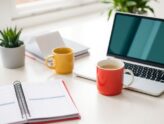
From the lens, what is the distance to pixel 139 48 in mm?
1378

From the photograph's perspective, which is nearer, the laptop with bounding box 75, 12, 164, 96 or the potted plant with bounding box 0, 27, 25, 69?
the laptop with bounding box 75, 12, 164, 96

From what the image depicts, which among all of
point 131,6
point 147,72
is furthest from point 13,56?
point 131,6

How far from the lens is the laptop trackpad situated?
1201 mm

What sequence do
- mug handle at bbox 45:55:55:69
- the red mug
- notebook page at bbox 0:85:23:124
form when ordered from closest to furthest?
1. notebook page at bbox 0:85:23:124
2. the red mug
3. mug handle at bbox 45:55:55:69

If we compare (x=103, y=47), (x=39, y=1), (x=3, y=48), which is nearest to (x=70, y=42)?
(x=103, y=47)

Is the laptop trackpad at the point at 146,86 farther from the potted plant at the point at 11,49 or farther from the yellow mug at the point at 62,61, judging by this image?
the potted plant at the point at 11,49

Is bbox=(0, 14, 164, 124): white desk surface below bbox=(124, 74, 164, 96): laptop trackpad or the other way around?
below

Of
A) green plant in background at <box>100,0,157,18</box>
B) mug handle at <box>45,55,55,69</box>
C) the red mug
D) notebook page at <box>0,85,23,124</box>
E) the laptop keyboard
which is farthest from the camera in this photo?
green plant in background at <box>100,0,157,18</box>

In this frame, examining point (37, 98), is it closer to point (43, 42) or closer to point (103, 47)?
point (43, 42)

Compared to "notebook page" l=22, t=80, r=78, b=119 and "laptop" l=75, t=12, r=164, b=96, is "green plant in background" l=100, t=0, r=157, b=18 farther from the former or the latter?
"notebook page" l=22, t=80, r=78, b=119

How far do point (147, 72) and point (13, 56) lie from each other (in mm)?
558

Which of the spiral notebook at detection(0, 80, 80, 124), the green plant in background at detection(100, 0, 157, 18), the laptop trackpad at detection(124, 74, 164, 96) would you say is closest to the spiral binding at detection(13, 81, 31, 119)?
the spiral notebook at detection(0, 80, 80, 124)

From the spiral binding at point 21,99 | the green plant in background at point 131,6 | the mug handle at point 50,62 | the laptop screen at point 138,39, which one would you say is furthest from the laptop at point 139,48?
the green plant in background at point 131,6

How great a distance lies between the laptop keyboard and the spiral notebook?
30 centimetres
